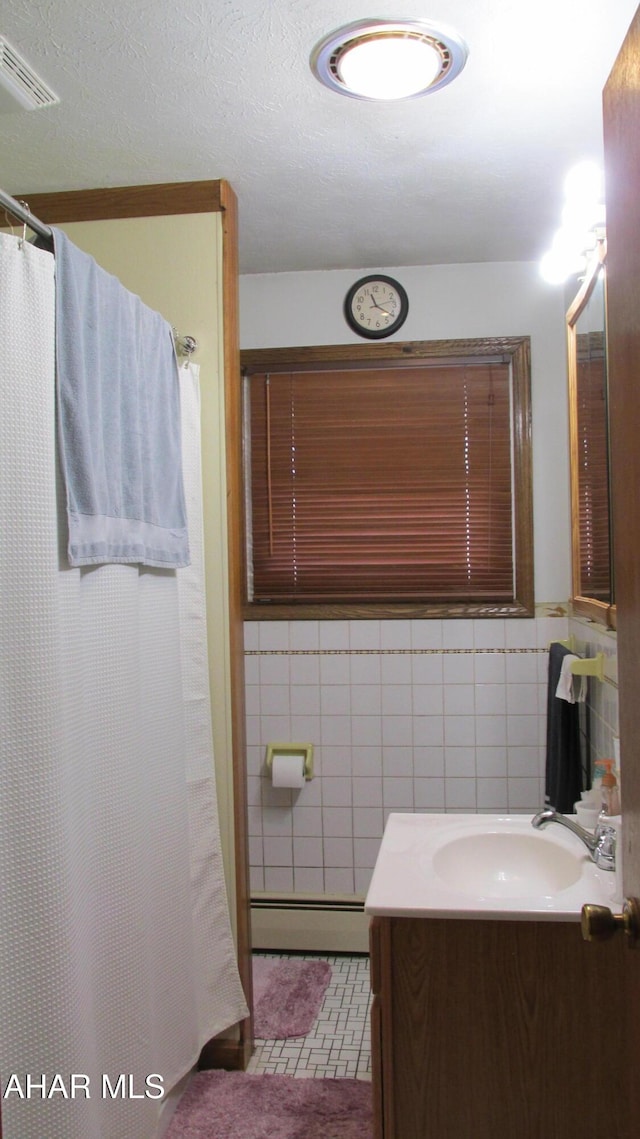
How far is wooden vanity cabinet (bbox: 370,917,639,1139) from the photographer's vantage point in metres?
1.49

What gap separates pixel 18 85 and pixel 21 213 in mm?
592

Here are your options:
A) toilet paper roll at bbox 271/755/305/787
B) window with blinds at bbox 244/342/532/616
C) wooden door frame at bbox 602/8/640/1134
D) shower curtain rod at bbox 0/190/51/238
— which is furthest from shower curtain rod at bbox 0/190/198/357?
toilet paper roll at bbox 271/755/305/787

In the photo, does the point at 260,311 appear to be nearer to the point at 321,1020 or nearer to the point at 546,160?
the point at 546,160

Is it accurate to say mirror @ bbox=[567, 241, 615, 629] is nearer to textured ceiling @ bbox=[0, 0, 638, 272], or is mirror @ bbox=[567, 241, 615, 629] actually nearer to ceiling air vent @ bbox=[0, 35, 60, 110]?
textured ceiling @ bbox=[0, 0, 638, 272]

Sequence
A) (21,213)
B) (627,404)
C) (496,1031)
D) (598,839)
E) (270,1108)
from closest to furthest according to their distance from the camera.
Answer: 1. (627,404)
2. (21,213)
3. (496,1031)
4. (598,839)
5. (270,1108)

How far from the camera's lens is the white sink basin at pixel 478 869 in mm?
1525

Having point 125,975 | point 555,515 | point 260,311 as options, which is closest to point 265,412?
point 260,311

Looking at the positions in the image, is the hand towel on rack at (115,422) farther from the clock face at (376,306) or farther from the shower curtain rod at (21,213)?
the clock face at (376,306)

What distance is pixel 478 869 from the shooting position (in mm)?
1916

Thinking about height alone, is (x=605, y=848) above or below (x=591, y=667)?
below

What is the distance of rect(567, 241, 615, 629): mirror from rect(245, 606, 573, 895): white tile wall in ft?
1.63

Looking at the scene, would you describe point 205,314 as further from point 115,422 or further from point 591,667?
point 591,667

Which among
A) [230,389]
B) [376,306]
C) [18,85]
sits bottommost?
[230,389]

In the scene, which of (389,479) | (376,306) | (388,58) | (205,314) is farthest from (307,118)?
(389,479)
